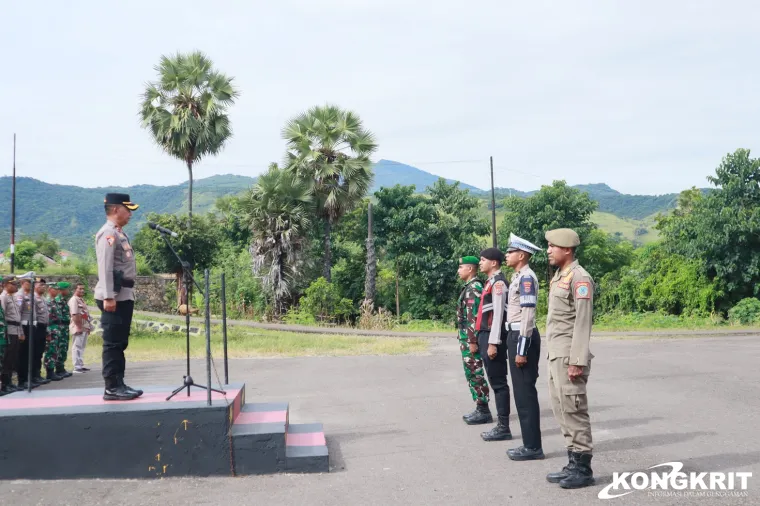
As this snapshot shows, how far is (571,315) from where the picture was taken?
17.6 ft

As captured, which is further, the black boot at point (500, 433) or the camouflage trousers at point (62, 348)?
the camouflage trousers at point (62, 348)

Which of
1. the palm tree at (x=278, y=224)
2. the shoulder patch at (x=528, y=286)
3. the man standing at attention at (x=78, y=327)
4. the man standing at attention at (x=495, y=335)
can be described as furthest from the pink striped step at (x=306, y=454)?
the palm tree at (x=278, y=224)

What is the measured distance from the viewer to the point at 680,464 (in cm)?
573

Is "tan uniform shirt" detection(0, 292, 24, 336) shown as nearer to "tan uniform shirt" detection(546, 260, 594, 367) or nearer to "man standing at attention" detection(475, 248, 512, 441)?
"man standing at attention" detection(475, 248, 512, 441)

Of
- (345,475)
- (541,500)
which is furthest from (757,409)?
(345,475)

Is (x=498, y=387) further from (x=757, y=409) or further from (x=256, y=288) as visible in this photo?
(x=256, y=288)

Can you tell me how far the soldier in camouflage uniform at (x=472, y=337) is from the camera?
291 inches

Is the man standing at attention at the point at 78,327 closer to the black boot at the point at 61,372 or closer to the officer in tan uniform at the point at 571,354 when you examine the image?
the black boot at the point at 61,372

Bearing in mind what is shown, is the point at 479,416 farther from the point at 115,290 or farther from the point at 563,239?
the point at 115,290

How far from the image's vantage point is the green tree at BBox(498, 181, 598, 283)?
3275 centimetres

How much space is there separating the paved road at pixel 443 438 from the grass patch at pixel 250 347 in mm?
2874

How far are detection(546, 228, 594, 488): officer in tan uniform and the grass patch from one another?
34.8 ft

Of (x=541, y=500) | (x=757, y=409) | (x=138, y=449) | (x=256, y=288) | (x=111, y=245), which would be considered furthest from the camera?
(x=256, y=288)

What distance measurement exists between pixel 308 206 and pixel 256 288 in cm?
498
